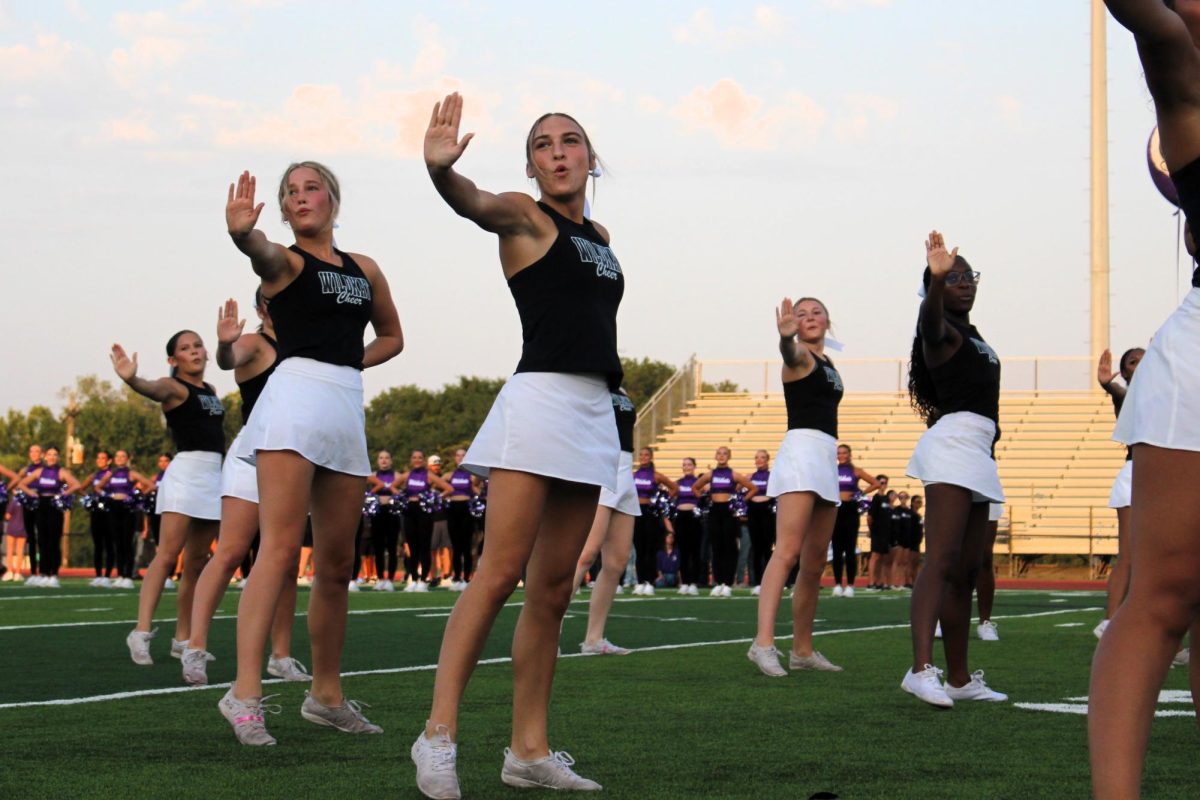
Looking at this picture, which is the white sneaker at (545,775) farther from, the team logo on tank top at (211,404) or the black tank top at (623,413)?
the team logo on tank top at (211,404)

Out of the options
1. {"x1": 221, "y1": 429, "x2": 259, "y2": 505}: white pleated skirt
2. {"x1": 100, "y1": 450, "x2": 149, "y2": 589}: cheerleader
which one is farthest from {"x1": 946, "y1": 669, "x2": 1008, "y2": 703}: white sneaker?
{"x1": 100, "y1": 450, "x2": 149, "y2": 589}: cheerleader

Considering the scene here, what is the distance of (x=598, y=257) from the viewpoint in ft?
15.2

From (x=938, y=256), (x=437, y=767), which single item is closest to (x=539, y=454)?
(x=437, y=767)

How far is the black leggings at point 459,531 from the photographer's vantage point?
22.2 metres

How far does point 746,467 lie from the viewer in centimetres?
3719

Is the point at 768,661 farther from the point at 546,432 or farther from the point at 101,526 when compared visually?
the point at 101,526

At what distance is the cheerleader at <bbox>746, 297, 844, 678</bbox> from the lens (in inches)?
329

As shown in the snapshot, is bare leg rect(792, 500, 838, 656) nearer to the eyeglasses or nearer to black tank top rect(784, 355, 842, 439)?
black tank top rect(784, 355, 842, 439)

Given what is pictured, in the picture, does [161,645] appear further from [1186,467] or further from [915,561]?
[915,561]

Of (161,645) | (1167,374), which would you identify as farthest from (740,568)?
(1167,374)

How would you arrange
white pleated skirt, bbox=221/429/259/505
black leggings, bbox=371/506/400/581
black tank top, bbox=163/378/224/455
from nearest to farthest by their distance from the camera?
white pleated skirt, bbox=221/429/259/505 → black tank top, bbox=163/378/224/455 → black leggings, bbox=371/506/400/581

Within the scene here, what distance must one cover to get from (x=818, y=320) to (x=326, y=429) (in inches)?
145

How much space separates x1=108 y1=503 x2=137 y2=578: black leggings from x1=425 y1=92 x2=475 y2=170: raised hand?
727 inches

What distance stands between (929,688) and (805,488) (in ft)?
6.50
